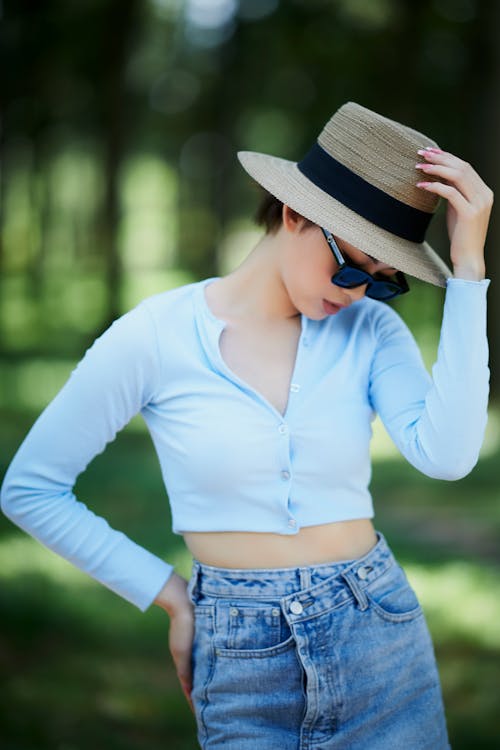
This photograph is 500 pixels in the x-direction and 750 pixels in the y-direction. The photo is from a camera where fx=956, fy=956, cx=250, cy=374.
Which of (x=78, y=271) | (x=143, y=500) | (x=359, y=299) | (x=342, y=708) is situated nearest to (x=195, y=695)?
(x=342, y=708)

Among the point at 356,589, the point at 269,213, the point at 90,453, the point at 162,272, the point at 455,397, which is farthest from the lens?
the point at 162,272

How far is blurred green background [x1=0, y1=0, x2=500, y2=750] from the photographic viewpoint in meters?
4.30

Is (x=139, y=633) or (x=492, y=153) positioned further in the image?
(x=492, y=153)

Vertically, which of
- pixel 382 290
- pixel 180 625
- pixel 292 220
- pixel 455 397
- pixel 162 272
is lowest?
pixel 162 272

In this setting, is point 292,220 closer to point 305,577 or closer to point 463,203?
point 463,203

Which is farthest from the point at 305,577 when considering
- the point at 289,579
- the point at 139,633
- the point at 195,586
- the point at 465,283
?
the point at 139,633

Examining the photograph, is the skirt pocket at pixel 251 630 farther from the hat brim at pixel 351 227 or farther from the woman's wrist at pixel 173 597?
the hat brim at pixel 351 227

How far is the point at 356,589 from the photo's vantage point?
6.91 ft

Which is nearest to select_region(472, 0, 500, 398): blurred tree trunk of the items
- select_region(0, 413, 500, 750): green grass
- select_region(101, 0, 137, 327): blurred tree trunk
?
select_region(0, 413, 500, 750): green grass

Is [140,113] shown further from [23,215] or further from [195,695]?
[195,695]

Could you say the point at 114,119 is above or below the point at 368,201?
below

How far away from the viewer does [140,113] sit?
22.1 meters

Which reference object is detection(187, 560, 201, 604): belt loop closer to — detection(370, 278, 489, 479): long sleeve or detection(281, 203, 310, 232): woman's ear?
detection(370, 278, 489, 479): long sleeve

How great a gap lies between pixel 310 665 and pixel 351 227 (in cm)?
95
